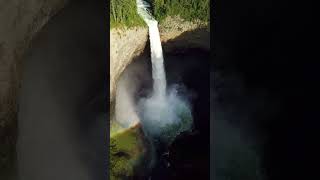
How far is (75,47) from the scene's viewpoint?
5.93 m

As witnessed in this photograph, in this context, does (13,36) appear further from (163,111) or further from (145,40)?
(163,111)

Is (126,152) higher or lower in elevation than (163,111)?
lower

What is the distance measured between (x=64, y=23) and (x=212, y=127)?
215 cm

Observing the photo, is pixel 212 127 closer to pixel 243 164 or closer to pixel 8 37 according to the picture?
pixel 243 164

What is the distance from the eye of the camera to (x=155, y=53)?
19.9 feet

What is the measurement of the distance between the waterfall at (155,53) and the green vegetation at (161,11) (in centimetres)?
7

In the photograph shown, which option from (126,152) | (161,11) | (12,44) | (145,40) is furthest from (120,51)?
(12,44)

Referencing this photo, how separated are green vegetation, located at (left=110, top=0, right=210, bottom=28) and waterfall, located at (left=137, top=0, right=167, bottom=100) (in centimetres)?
7

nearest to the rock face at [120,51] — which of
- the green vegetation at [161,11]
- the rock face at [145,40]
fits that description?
the rock face at [145,40]

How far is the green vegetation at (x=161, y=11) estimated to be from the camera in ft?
19.4

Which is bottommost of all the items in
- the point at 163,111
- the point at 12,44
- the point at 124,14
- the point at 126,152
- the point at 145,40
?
the point at 126,152

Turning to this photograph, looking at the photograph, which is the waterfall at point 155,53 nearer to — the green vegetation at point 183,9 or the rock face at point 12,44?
the green vegetation at point 183,9

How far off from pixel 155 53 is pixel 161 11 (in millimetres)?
542

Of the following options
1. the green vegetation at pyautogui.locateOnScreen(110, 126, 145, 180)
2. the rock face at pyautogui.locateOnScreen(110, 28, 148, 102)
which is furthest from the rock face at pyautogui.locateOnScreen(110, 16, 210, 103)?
the green vegetation at pyautogui.locateOnScreen(110, 126, 145, 180)
